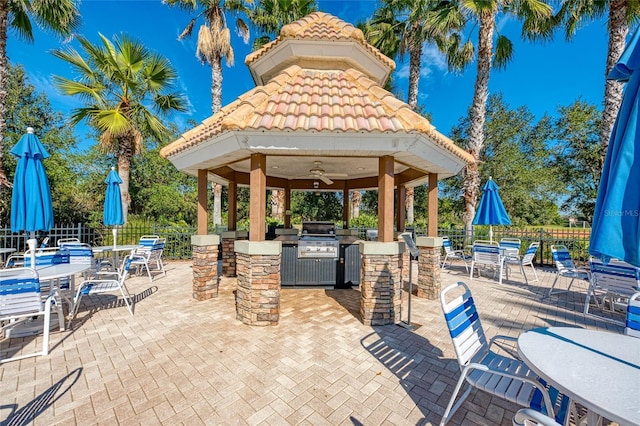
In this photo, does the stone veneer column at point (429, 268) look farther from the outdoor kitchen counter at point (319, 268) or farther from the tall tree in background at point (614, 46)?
the tall tree in background at point (614, 46)

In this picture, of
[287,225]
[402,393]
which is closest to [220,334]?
[402,393]

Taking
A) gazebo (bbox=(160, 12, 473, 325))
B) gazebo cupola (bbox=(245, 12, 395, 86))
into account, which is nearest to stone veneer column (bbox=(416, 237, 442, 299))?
gazebo (bbox=(160, 12, 473, 325))

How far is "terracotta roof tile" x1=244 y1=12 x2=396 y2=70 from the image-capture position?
575 cm

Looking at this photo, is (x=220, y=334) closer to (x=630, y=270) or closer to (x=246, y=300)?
(x=246, y=300)

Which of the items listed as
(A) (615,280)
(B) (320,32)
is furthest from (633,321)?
(B) (320,32)

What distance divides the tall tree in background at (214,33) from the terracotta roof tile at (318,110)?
29.1 ft

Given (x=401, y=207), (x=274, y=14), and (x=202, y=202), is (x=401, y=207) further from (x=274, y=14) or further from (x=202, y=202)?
(x=274, y=14)

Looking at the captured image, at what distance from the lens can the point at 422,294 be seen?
20.9 ft

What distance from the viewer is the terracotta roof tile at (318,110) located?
4.22 metres

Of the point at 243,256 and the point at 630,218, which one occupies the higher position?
the point at 630,218

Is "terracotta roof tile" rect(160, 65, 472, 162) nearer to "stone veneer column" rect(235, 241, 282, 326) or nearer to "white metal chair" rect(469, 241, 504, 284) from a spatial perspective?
"stone veneer column" rect(235, 241, 282, 326)

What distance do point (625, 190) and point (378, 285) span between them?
341 centimetres

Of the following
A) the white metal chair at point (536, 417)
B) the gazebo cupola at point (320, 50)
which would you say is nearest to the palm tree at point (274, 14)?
the gazebo cupola at point (320, 50)

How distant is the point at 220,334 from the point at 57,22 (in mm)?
11661
